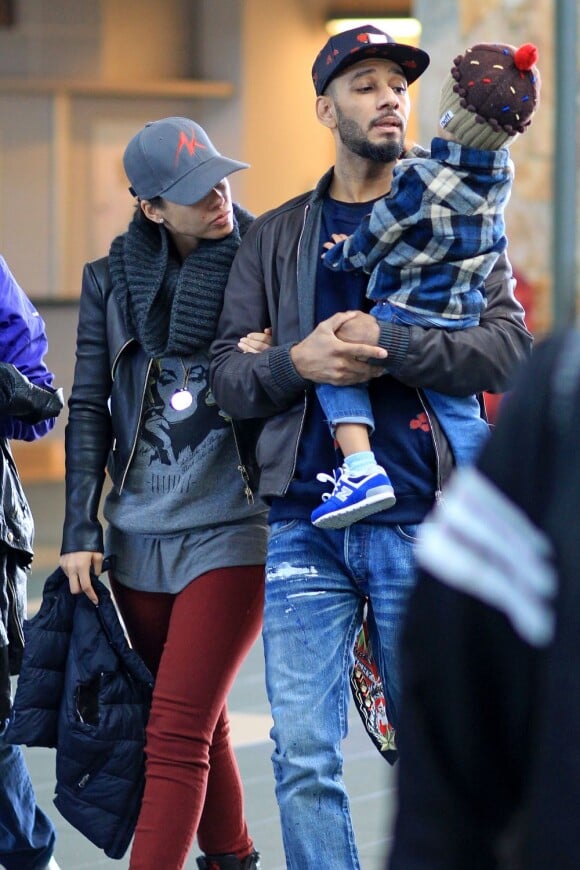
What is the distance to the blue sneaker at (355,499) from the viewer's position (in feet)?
10.1

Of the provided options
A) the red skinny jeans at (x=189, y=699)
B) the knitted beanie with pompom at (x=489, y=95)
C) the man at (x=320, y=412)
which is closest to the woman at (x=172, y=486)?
the red skinny jeans at (x=189, y=699)

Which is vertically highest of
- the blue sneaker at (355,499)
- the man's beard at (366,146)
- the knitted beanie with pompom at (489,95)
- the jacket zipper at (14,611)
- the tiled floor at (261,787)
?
the knitted beanie with pompom at (489,95)

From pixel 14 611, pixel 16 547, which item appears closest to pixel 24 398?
pixel 16 547

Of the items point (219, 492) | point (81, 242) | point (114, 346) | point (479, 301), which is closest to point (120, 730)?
point (219, 492)

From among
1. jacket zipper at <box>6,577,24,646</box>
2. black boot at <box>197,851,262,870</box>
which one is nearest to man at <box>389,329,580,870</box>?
black boot at <box>197,851,262,870</box>

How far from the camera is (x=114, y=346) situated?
372 cm

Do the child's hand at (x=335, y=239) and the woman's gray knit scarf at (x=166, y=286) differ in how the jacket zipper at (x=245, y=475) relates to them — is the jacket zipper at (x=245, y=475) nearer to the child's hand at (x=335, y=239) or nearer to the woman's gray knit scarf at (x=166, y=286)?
the woman's gray knit scarf at (x=166, y=286)

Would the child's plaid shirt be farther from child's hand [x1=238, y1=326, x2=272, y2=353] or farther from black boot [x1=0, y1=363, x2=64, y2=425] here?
black boot [x1=0, y1=363, x2=64, y2=425]

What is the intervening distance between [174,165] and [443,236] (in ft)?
2.72

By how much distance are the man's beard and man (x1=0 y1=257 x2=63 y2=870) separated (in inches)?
39.5

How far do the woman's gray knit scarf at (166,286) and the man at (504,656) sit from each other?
226cm

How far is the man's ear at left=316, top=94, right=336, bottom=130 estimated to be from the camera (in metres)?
3.47

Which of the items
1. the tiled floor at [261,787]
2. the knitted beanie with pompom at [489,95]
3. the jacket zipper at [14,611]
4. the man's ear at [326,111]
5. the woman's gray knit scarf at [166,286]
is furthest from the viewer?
the tiled floor at [261,787]

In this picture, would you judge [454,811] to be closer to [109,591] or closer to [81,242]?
[109,591]
